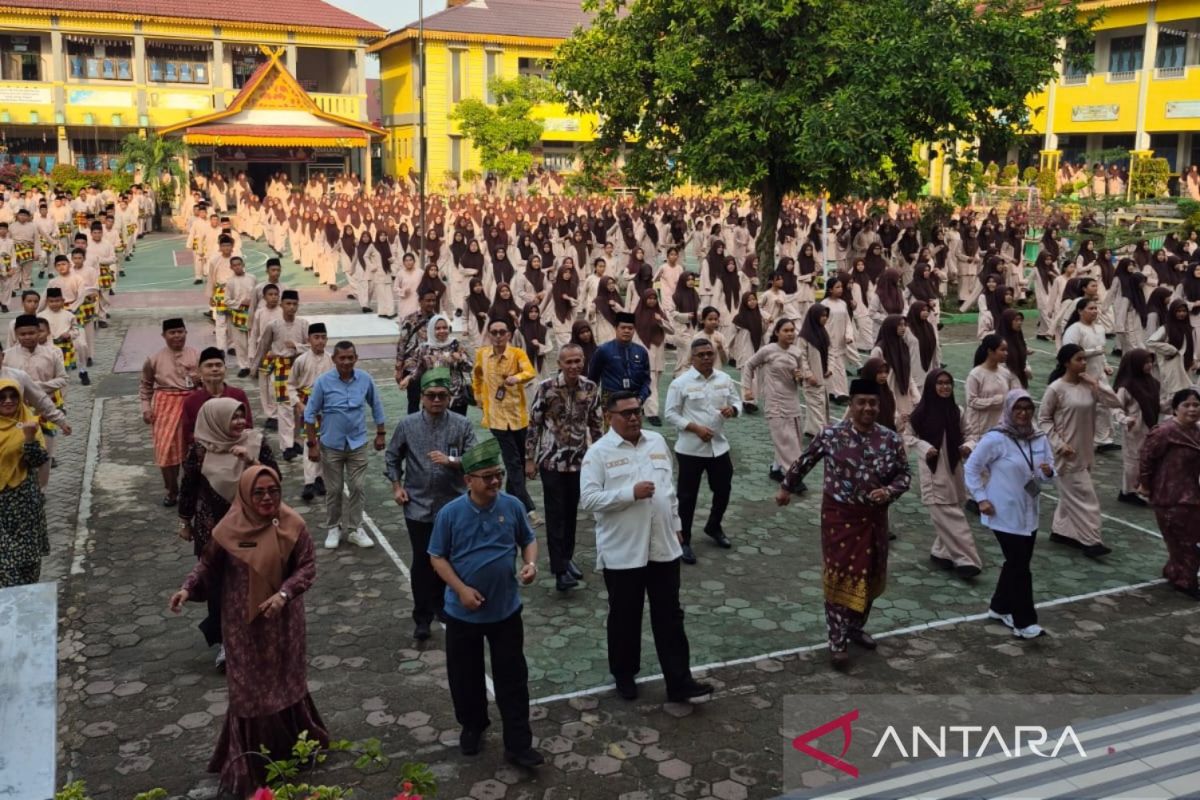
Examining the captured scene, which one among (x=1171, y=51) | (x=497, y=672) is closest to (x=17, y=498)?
(x=497, y=672)

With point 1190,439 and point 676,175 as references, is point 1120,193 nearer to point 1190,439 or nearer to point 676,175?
point 676,175

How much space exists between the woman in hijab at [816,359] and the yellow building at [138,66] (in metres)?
31.4

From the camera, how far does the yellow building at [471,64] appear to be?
4478 cm

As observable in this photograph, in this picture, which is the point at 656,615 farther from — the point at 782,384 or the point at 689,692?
the point at 782,384

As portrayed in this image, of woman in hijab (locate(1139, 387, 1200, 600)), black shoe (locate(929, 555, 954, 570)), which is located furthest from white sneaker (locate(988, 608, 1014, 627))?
woman in hijab (locate(1139, 387, 1200, 600))

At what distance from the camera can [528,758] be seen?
4699mm

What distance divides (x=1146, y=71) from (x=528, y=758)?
3626 centimetres

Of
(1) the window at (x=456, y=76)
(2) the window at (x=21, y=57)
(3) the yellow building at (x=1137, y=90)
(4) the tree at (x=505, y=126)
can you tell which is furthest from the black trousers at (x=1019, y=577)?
(1) the window at (x=456, y=76)

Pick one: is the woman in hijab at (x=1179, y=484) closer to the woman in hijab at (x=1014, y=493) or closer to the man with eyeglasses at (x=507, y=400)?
the woman in hijab at (x=1014, y=493)

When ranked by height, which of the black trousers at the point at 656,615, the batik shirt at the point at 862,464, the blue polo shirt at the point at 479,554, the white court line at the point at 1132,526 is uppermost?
the batik shirt at the point at 862,464

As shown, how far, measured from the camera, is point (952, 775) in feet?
14.0

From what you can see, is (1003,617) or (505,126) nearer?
(1003,617)

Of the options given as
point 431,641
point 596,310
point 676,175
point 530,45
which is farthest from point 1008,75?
point 530,45

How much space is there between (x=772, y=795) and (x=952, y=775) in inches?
27.3
